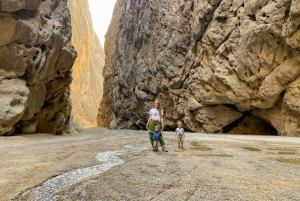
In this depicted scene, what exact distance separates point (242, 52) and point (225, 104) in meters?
4.60

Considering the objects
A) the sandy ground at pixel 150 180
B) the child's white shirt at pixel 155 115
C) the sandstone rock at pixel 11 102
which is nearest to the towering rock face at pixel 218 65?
the child's white shirt at pixel 155 115

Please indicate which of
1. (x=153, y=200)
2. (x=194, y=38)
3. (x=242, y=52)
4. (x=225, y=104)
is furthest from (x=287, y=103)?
(x=153, y=200)

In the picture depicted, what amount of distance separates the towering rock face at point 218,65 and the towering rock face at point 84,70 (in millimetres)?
40521

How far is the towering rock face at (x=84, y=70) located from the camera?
66.2m

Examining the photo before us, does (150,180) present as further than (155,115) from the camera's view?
No

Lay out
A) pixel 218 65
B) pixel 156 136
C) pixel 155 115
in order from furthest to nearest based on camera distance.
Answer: pixel 218 65
pixel 155 115
pixel 156 136

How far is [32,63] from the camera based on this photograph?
11164 millimetres

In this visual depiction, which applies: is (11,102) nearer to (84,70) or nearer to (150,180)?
(150,180)

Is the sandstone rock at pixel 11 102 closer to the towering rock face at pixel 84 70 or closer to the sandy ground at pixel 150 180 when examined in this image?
the sandy ground at pixel 150 180

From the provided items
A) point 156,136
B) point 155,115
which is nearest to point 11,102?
point 155,115

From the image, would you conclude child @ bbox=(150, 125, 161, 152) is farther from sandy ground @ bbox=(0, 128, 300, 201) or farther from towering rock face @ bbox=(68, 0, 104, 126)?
towering rock face @ bbox=(68, 0, 104, 126)

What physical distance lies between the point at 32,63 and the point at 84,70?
211 ft

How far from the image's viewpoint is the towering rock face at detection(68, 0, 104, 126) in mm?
66250

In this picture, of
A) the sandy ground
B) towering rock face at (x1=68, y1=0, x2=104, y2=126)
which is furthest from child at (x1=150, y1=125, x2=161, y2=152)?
towering rock face at (x1=68, y1=0, x2=104, y2=126)
